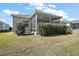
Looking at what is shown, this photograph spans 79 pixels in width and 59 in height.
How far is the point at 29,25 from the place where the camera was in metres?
5.10

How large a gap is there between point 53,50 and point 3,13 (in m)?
1.01

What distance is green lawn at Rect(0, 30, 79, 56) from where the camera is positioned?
501 cm

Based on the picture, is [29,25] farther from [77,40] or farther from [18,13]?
[77,40]

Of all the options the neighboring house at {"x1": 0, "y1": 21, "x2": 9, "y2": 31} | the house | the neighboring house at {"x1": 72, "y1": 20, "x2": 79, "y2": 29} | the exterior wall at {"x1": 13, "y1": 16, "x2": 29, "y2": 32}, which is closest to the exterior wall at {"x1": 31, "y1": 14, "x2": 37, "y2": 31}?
the house

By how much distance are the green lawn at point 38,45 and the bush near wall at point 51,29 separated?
7 cm

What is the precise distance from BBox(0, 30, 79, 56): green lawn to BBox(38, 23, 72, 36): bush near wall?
0.24 ft

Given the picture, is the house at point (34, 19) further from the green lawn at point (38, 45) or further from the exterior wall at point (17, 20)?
the green lawn at point (38, 45)

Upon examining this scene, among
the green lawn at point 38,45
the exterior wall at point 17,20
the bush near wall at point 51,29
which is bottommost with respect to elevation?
the green lawn at point 38,45

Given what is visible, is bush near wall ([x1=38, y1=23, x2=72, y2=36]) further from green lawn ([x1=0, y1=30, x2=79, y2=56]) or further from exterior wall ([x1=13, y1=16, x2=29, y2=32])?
exterior wall ([x1=13, y1=16, x2=29, y2=32])

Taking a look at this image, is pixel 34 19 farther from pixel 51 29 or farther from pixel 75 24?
pixel 75 24

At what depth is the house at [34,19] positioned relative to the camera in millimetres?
5055

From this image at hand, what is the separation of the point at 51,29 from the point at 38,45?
1.11 feet

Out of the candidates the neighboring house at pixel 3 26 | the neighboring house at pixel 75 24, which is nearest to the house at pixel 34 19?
the neighboring house at pixel 3 26

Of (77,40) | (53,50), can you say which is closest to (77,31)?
(77,40)
